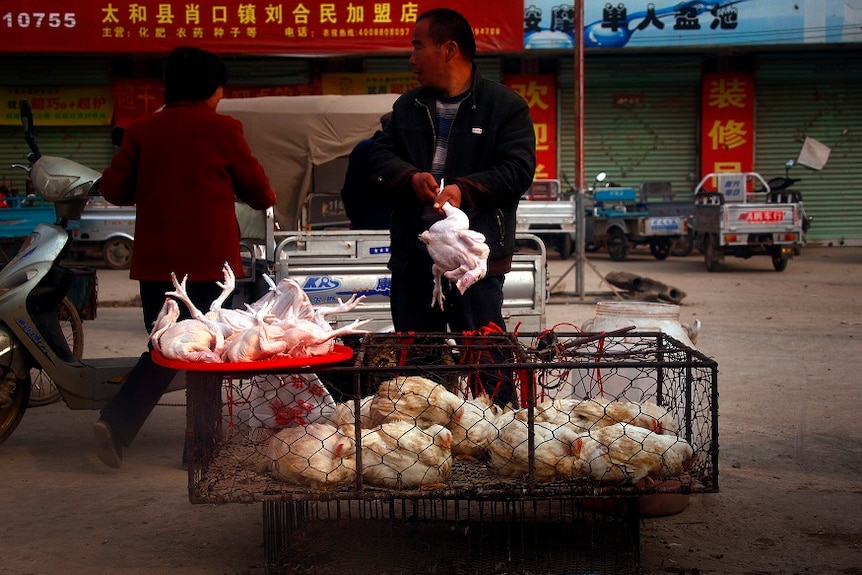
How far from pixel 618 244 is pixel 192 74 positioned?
1379 cm

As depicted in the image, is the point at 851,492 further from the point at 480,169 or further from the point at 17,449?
the point at 17,449

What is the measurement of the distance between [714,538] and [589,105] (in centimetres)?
1614

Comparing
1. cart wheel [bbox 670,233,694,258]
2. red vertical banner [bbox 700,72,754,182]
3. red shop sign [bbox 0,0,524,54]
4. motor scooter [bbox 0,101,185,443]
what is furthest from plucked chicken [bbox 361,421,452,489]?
red vertical banner [bbox 700,72,754,182]

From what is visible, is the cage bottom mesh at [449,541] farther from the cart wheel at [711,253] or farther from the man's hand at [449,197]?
the cart wheel at [711,253]

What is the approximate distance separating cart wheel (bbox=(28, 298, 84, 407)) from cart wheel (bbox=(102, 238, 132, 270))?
32.5 feet

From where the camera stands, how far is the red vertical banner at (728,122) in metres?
18.7

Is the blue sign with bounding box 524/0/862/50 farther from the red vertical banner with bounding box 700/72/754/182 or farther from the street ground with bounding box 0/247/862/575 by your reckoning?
the street ground with bounding box 0/247/862/575

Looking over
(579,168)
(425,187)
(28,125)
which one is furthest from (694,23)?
(425,187)

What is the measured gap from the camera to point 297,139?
379 inches

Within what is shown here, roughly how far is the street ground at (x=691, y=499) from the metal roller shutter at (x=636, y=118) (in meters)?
11.9

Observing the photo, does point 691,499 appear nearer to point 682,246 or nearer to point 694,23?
point 682,246

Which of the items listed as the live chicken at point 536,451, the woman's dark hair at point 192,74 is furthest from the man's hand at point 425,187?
the woman's dark hair at point 192,74

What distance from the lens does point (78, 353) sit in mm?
5645

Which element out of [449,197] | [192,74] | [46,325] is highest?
[192,74]
